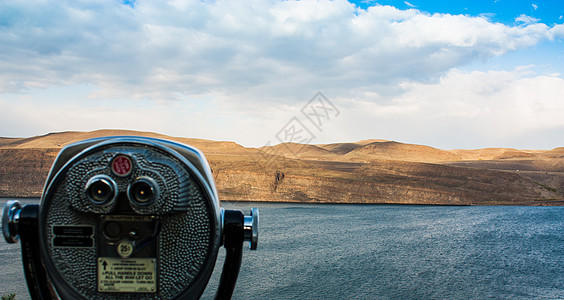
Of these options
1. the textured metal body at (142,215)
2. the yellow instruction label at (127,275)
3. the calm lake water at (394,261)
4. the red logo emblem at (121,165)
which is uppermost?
the red logo emblem at (121,165)

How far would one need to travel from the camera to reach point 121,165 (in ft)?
6.06

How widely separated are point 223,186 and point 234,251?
57127mm

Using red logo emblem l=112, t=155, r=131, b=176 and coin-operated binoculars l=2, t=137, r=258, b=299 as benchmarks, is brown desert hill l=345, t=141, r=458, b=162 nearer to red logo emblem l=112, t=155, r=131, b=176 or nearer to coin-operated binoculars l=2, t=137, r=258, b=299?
coin-operated binoculars l=2, t=137, r=258, b=299

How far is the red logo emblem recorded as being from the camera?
184 centimetres

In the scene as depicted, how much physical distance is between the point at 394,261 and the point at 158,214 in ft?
69.9

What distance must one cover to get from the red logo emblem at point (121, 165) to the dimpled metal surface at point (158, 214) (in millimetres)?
18

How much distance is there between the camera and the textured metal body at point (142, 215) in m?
1.85

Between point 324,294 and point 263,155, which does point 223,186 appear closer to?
point 263,155

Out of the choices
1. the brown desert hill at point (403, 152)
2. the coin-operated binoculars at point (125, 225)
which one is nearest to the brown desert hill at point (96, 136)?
the brown desert hill at point (403, 152)

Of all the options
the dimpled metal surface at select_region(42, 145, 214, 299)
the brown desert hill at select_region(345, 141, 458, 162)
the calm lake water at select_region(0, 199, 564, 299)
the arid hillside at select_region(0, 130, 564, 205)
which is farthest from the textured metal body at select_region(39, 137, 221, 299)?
the brown desert hill at select_region(345, 141, 458, 162)

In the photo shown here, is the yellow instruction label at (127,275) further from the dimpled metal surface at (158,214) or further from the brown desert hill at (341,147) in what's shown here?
the brown desert hill at (341,147)

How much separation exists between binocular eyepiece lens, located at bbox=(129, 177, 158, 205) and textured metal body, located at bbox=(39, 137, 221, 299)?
0.04m

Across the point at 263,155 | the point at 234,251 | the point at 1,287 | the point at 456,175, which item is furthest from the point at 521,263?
the point at 263,155

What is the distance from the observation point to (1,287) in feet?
51.4
